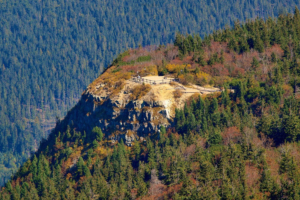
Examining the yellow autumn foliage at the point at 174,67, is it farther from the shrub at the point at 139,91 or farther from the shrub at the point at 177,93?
the shrub at the point at 139,91

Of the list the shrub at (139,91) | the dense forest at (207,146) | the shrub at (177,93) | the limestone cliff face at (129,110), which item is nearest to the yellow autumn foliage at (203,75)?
the dense forest at (207,146)

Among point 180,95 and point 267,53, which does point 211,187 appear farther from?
point 267,53

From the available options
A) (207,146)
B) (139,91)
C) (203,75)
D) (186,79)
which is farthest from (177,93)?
(207,146)

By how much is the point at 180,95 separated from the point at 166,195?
31809 mm

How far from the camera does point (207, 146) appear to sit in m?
111

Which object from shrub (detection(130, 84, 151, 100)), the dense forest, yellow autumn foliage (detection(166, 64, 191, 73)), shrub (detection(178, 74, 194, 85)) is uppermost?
yellow autumn foliage (detection(166, 64, 191, 73))

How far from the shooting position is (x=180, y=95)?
4919 inches

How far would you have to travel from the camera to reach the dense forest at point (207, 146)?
93750 millimetres

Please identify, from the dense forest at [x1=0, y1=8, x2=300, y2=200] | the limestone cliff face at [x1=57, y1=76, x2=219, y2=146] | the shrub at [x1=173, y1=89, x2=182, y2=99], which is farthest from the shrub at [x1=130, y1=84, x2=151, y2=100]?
the dense forest at [x1=0, y1=8, x2=300, y2=200]

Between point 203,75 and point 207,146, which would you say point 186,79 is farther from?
point 207,146

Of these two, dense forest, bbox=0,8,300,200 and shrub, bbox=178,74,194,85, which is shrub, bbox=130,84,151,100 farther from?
dense forest, bbox=0,8,300,200

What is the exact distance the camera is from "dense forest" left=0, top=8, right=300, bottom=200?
93.8m

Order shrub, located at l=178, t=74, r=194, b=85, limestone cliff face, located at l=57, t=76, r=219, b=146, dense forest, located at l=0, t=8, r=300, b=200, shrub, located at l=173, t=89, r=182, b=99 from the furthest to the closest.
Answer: shrub, located at l=178, t=74, r=194, b=85 < shrub, located at l=173, t=89, r=182, b=99 < limestone cliff face, located at l=57, t=76, r=219, b=146 < dense forest, located at l=0, t=8, r=300, b=200

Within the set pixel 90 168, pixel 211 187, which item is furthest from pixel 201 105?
pixel 211 187
